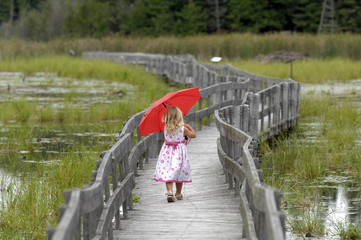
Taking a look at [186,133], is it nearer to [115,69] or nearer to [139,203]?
[139,203]

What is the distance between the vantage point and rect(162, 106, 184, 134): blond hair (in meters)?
7.98

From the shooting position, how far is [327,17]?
187 ft

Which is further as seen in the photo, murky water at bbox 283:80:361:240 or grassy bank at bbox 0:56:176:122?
grassy bank at bbox 0:56:176:122

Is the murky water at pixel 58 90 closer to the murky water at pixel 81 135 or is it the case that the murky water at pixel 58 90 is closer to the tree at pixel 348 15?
the murky water at pixel 81 135

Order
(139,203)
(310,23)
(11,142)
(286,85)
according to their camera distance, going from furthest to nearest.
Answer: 1. (310,23)
2. (286,85)
3. (11,142)
4. (139,203)

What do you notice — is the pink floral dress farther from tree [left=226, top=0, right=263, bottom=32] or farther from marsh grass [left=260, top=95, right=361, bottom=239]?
tree [left=226, top=0, right=263, bottom=32]

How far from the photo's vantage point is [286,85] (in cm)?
1527

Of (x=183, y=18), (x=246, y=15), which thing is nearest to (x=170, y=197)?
(x=246, y=15)

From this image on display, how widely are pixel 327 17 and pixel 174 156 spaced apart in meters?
50.9

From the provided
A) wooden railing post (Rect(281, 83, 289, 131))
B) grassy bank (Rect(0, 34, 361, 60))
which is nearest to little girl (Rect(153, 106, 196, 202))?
wooden railing post (Rect(281, 83, 289, 131))


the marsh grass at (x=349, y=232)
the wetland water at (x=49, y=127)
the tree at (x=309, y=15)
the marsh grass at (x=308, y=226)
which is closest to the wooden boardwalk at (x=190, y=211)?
the marsh grass at (x=308, y=226)

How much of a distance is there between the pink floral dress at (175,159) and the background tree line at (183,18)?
1840 inches

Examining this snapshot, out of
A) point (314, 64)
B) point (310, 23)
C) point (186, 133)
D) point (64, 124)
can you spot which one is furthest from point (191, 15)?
point (186, 133)

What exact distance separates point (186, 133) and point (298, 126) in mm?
8086
